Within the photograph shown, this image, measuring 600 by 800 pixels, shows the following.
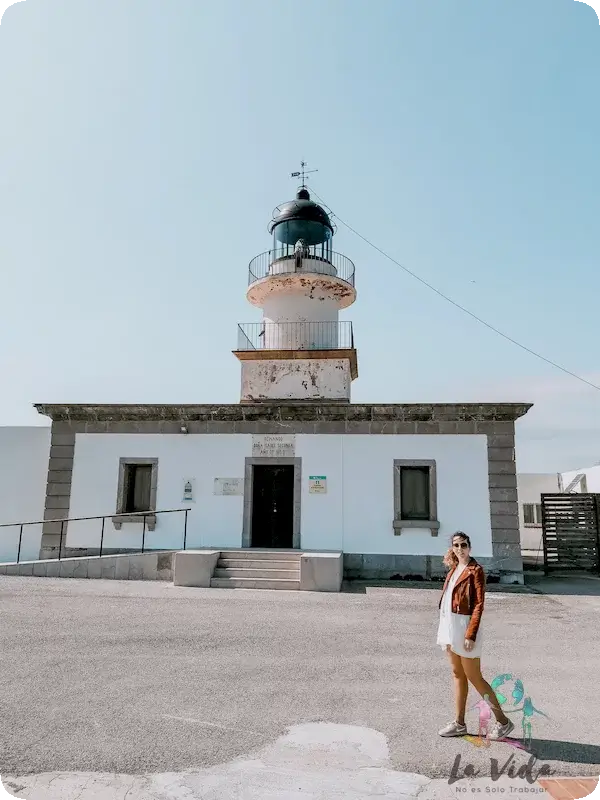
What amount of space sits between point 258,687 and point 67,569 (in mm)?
8714

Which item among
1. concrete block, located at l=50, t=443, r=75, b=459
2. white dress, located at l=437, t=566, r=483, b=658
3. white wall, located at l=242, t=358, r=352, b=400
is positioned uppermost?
white wall, located at l=242, t=358, r=352, b=400

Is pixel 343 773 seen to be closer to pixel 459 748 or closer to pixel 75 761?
pixel 459 748

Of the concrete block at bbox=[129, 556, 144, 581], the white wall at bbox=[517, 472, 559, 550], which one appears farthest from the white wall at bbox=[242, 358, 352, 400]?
the white wall at bbox=[517, 472, 559, 550]

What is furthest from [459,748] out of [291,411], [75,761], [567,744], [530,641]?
[291,411]

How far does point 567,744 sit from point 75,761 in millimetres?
3576

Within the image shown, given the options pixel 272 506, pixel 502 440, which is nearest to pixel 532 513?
pixel 502 440

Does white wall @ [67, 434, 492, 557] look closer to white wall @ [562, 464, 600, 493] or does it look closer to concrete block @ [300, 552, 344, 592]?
concrete block @ [300, 552, 344, 592]

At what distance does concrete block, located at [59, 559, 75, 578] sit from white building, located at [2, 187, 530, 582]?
151cm

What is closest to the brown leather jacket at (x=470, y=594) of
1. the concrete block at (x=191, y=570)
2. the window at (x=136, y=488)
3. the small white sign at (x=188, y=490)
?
the concrete block at (x=191, y=570)

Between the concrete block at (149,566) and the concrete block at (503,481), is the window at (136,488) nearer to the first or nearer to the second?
the concrete block at (149,566)

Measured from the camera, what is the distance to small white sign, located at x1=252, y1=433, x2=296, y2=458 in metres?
14.0

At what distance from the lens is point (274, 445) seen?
46.1ft

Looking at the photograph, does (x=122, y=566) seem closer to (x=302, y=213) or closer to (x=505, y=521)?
(x=505, y=521)

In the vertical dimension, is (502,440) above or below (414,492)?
above
